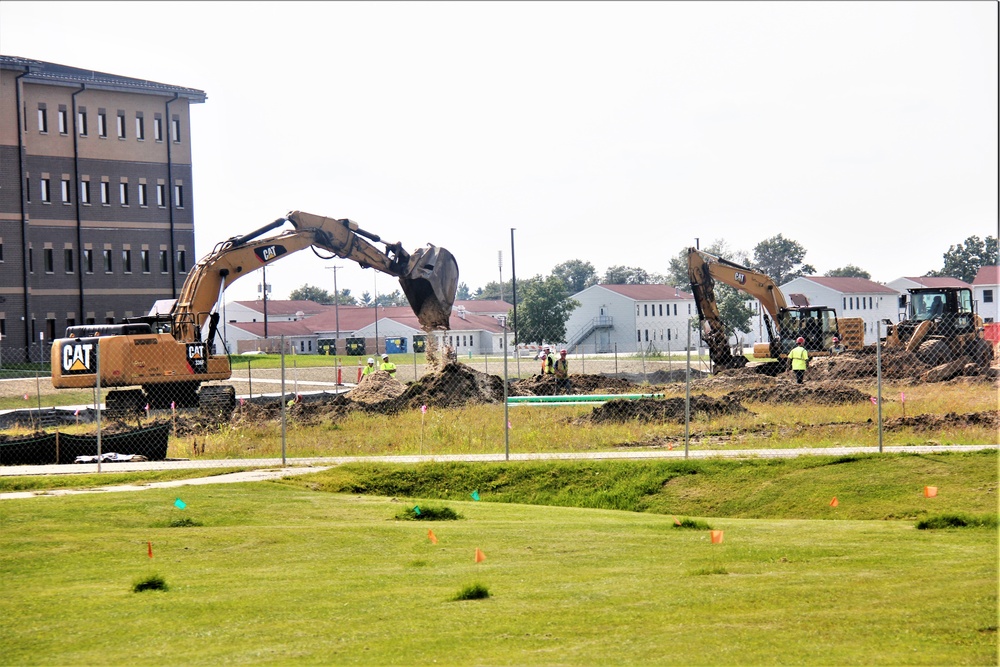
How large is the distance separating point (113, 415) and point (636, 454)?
19.3 m

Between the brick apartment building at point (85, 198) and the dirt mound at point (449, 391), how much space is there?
35852 mm

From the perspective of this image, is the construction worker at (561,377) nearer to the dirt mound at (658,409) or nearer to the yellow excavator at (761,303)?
the yellow excavator at (761,303)

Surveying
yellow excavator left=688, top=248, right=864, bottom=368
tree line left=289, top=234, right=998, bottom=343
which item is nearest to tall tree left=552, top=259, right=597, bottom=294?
tree line left=289, top=234, right=998, bottom=343

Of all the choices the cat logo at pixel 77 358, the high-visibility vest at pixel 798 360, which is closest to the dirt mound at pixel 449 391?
→ the cat logo at pixel 77 358

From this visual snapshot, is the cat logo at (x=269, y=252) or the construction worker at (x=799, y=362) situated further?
the construction worker at (x=799, y=362)

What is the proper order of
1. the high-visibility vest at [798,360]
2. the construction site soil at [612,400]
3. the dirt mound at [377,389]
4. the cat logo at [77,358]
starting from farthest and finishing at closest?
the high-visibility vest at [798,360], the dirt mound at [377,389], the cat logo at [77,358], the construction site soil at [612,400]

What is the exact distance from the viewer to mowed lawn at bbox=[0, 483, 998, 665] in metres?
7.31

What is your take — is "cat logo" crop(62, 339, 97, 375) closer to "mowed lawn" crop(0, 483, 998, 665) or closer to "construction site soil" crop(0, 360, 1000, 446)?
"construction site soil" crop(0, 360, 1000, 446)

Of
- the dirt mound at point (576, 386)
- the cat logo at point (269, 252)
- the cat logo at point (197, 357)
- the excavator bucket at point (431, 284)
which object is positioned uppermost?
the cat logo at point (269, 252)

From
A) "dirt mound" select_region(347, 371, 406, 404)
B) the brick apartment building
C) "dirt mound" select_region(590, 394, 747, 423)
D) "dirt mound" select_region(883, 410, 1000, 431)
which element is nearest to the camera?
Result: "dirt mound" select_region(883, 410, 1000, 431)

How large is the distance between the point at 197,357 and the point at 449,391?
788 centimetres

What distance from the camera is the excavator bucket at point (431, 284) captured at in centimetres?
4038

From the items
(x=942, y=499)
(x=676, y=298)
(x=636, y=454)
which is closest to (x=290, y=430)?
(x=636, y=454)

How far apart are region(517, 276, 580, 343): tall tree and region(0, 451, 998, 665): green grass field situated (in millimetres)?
92627
